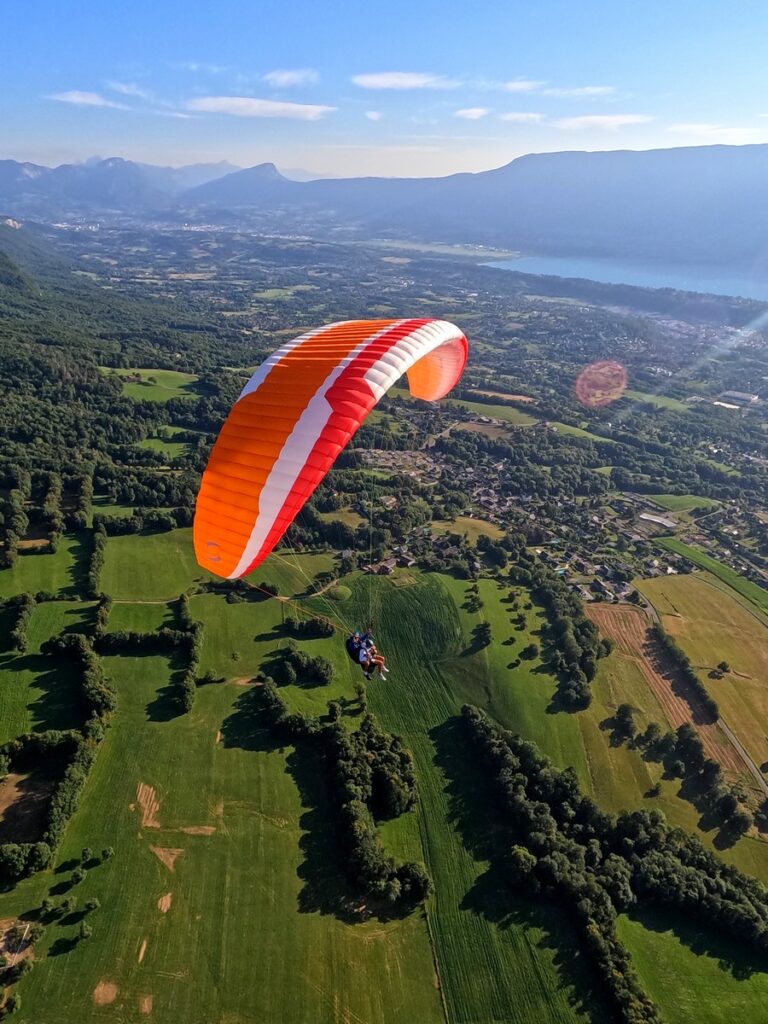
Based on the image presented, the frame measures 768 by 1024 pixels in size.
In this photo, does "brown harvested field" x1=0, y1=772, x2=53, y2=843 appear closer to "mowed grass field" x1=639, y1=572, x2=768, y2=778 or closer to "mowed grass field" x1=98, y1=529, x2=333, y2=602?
"mowed grass field" x1=98, y1=529, x2=333, y2=602

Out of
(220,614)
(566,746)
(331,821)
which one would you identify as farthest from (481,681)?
(220,614)

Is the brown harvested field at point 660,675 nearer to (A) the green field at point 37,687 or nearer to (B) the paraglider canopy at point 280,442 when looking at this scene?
(B) the paraglider canopy at point 280,442

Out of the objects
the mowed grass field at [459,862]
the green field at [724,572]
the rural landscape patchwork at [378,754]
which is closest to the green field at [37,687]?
the rural landscape patchwork at [378,754]

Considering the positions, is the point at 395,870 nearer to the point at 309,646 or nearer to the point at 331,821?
the point at 331,821

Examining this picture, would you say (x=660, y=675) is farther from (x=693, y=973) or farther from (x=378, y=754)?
(x=378, y=754)

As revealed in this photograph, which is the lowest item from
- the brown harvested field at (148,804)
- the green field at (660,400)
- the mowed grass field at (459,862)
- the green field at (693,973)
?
the green field at (693,973)

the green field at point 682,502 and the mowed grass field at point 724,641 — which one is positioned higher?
the green field at point 682,502
